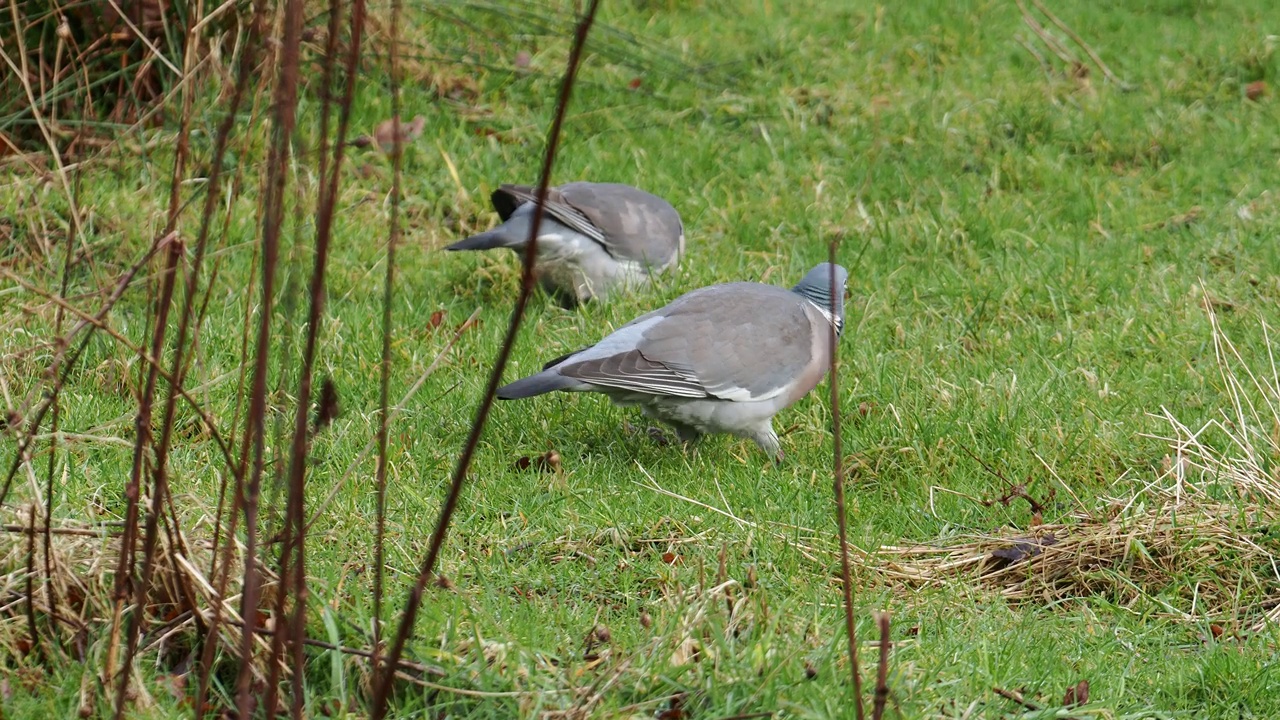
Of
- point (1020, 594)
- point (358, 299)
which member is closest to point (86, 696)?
point (1020, 594)

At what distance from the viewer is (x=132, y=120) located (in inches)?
255

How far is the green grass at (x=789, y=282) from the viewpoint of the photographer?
3031 millimetres

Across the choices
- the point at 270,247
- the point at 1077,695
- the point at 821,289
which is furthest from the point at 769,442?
the point at 270,247

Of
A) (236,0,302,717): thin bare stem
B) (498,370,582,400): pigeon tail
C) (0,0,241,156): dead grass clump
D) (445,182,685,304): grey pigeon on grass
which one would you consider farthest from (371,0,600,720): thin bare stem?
(0,0,241,156): dead grass clump

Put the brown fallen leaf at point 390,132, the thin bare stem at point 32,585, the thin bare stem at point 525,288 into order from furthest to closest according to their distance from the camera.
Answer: the brown fallen leaf at point 390,132 → the thin bare stem at point 32,585 → the thin bare stem at point 525,288

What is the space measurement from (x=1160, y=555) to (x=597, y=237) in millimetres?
2987

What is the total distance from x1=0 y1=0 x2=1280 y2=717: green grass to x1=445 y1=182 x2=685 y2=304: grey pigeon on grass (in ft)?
0.63

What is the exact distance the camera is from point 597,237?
606 centimetres

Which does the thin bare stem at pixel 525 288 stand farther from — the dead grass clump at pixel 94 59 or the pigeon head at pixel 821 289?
the dead grass clump at pixel 94 59

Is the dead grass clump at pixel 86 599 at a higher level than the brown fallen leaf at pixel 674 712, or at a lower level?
higher

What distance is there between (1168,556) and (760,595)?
4.48 feet

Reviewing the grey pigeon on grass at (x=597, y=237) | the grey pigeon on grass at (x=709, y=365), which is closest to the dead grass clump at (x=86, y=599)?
the grey pigeon on grass at (x=709, y=365)

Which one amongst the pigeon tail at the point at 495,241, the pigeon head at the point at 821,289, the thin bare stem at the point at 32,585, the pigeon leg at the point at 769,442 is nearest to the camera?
the thin bare stem at the point at 32,585

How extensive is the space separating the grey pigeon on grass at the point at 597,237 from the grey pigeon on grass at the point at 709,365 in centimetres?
119
